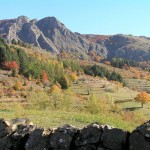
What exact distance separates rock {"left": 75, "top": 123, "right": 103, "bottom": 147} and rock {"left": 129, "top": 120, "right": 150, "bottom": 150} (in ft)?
5.13

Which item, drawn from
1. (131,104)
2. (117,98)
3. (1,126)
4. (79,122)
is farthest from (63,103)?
(117,98)

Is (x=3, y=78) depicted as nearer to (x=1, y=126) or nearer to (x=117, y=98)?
(x=117, y=98)

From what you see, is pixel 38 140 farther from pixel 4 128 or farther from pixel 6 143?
pixel 4 128

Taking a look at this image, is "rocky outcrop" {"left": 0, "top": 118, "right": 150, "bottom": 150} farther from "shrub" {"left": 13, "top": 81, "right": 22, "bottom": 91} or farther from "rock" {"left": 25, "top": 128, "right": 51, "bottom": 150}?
"shrub" {"left": 13, "top": 81, "right": 22, "bottom": 91}

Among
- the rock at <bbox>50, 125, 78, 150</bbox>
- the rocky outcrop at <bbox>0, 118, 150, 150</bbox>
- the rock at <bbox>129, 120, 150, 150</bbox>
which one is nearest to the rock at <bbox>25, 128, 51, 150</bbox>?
the rocky outcrop at <bbox>0, 118, 150, 150</bbox>

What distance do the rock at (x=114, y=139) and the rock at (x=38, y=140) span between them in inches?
114

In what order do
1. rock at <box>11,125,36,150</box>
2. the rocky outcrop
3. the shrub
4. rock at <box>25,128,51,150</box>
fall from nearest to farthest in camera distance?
the rocky outcrop
rock at <box>25,128,51,150</box>
rock at <box>11,125,36,150</box>
the shrub

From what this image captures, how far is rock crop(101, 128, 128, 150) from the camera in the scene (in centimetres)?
1532

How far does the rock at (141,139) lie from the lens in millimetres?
14617

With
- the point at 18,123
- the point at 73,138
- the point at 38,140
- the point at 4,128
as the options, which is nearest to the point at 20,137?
the point at 38,140

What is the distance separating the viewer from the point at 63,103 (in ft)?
274

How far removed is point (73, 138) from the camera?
16359 millimetres

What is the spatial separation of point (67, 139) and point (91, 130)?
1233 millimetres

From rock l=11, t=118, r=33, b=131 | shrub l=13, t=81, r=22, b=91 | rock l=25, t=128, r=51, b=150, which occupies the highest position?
rock l=11, t=118, r=33, b=131
